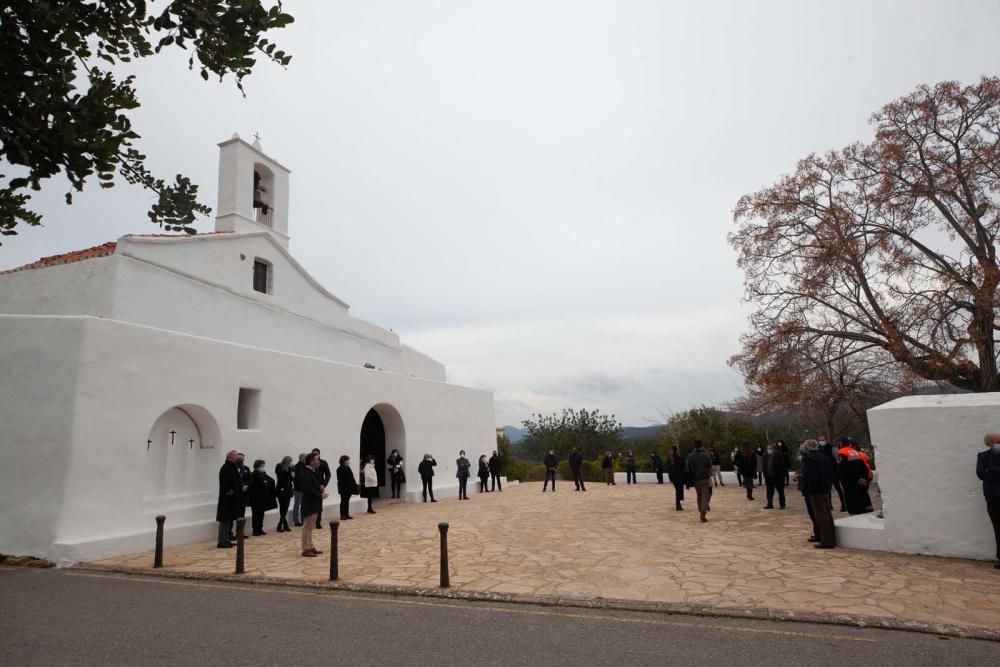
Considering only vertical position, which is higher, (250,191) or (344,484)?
(250,191)

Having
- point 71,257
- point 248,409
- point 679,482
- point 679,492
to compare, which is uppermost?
point 71,257

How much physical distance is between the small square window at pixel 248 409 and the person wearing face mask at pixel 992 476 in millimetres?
13251

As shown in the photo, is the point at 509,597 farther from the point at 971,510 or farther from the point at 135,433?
the point at 135,433

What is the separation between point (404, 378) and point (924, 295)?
15017 millimetres

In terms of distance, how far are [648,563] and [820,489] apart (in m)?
3.19

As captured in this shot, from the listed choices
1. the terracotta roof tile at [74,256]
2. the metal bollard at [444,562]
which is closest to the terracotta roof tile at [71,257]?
the terracotta roof tile at [74,256]

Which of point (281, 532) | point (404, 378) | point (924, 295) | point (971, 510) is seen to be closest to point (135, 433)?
point (281, 532)

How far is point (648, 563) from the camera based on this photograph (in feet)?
27.6

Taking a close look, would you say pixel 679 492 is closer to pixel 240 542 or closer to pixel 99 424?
pixel 240 542

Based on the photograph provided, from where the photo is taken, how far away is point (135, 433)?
10.3 metres

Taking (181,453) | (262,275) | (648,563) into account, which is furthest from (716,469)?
(181,453)

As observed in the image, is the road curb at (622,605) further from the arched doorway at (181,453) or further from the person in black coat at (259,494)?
→ the person in black coat at (259,494)

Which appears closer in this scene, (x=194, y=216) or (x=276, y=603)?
(x=194, y=216)

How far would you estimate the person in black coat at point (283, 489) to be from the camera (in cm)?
1244
